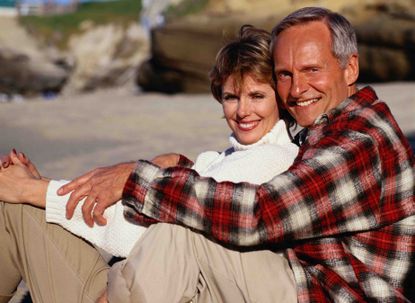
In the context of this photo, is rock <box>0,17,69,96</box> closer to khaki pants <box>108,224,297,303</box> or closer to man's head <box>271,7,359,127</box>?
man's head <box>271,7,359,127</box>

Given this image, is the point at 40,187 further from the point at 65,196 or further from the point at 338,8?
the point at 338,8

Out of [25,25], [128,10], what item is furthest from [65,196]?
[128,10]

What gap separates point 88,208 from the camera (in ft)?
8.39

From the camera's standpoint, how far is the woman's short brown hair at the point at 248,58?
2688mm

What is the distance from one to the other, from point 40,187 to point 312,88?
956 millimetres

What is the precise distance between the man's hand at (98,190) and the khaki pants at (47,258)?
11 cm

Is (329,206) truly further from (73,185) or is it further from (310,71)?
(73,185)

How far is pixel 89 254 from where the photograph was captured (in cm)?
265

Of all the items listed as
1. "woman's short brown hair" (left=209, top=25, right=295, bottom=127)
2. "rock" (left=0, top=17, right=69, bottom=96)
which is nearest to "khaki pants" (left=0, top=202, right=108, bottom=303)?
"woman's short brown hair" (left=209, top=25, right=295, bottom=127)

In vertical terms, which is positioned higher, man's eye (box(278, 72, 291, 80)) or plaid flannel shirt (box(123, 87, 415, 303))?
man's eye (box(278, 72, 291, 80))

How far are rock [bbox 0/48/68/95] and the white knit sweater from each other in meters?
21.9

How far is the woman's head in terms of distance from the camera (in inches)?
106

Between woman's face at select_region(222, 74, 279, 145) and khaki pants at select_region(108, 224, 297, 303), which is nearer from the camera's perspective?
khaki pants at select_region(108, 224, 297, 303)

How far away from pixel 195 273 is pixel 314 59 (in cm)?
79
